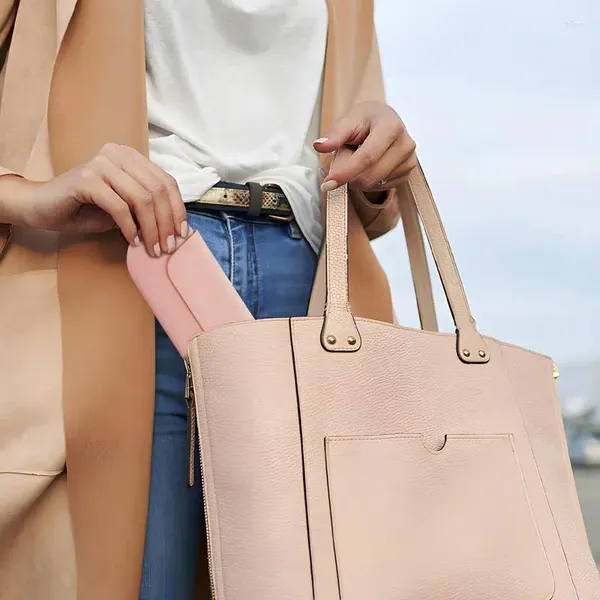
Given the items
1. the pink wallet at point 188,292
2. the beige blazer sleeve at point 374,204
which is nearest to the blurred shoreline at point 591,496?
the beige blazer sleeve at point 374,204

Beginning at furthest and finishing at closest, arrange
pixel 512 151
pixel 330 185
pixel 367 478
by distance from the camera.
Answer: pixel 512 151
pixel 330 185
pixel 367 478

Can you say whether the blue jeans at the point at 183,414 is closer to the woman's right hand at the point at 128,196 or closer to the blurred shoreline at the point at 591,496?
the woman's right hand at the point at 128,196

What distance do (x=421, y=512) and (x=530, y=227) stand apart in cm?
130

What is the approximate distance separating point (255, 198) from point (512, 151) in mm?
1162

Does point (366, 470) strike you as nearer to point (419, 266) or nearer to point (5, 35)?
point (419, 266)

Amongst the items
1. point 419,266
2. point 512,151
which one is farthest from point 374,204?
point 512,151

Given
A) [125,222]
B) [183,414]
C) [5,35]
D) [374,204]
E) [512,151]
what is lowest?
[183,414]

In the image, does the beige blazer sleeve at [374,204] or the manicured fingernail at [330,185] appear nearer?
the manicured fingernail at [330,185]

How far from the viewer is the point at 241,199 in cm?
70

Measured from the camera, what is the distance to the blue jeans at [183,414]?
678 millimetres

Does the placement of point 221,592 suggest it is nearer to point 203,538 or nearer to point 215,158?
point 203,538

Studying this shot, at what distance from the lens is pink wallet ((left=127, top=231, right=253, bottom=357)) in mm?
592

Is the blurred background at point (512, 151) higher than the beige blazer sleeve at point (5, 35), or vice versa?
the blurred background at point (512, 151)

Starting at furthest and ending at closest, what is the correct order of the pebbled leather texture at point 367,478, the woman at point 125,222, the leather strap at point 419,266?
the leather strap at point 419,266
the woman at point 125,222
the pebbled leather texture at point 367,478
